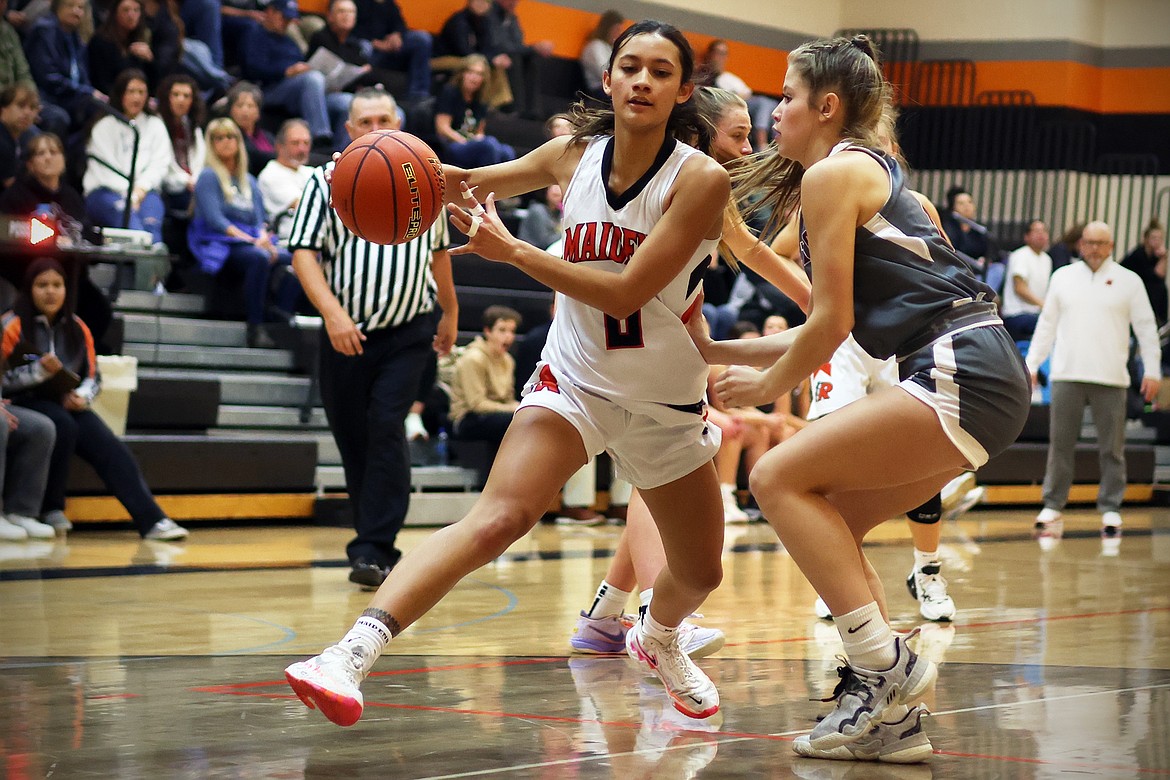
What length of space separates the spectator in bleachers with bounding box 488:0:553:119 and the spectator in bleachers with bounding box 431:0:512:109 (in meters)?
0.07

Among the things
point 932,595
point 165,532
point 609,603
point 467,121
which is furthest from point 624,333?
point 467,121

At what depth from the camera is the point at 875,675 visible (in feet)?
10.6

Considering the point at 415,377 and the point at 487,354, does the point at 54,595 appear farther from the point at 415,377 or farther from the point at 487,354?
the point at 487,354

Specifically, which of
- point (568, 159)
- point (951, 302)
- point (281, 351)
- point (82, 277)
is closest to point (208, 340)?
point (281, 351)

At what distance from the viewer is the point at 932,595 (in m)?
5.59

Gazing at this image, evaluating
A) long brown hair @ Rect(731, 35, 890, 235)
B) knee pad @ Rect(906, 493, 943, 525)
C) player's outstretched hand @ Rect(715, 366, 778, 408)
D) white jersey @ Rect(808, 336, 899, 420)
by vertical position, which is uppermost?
long brown hair @ Rect(731, 35, 890, 235)

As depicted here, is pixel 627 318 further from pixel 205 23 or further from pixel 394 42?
pixel 394 42

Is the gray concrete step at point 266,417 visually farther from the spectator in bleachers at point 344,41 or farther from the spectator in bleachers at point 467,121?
the spectator in bleachers at point 344,41

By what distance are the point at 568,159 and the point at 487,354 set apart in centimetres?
610

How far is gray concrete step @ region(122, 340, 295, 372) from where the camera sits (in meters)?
9.58

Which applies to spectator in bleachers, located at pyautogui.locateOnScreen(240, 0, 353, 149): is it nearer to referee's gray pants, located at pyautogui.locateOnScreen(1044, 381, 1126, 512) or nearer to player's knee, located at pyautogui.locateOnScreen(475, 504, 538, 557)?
referee's gray pants, located at pyautogui.locateOnScreen(1044, 381, 1126, 512)

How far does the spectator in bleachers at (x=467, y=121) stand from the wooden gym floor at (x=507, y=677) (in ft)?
18.8

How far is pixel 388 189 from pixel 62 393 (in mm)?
5029

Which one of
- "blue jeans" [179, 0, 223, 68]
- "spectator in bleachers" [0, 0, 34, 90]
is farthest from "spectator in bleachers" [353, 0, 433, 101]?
"spectator in bleachers" [0, 0, 34, 90]
